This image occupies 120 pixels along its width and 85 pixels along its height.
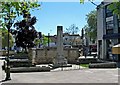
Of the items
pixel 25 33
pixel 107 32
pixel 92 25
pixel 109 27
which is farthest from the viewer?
pixel 92 25

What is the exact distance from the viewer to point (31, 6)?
14.6 metres

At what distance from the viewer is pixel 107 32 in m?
54.4

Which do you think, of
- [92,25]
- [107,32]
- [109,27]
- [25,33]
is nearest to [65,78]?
[109,27]

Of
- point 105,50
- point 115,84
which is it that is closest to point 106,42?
point 105,50

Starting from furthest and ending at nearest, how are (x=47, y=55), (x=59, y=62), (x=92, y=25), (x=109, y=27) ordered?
(x=92, y=25), (x=109, y=27), (x=47, y=55), (x=59, y=62)

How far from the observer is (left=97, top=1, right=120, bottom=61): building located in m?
50.2

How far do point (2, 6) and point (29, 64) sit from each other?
2419cm

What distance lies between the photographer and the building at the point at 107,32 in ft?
165

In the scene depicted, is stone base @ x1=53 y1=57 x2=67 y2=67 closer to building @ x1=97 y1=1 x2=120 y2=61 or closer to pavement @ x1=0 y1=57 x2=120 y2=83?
pavement @ x1=0 y1=57 x2=120 y2=83

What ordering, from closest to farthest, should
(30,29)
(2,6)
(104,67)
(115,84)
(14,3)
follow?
1. (14,3)
2. (2,6)
3. (115,84)
4. (104,67)
5. (30,29)

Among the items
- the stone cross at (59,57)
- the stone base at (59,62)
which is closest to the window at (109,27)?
the stone cross at (59,57)

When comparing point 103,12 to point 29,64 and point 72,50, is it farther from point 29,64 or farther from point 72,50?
point 29,64

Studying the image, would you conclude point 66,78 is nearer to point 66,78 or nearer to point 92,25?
point 66,78

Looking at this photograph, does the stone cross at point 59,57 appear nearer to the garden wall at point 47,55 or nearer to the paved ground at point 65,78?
the garden wall at point 47,55
